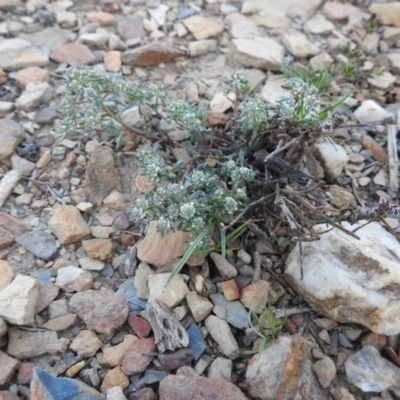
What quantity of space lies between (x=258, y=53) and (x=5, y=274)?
2011 millimetres

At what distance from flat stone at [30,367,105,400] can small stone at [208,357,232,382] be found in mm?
437

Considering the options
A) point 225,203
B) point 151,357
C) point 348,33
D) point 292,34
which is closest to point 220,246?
point 225,203

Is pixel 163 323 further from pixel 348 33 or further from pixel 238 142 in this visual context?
pixel 348 33

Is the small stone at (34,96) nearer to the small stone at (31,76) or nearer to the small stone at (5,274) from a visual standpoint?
the small stone at (31,76)

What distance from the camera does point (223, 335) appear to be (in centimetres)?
211

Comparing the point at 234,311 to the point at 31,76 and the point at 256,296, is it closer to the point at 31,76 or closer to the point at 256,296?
the point at 256,296

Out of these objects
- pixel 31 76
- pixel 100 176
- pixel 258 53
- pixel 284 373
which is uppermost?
pixel 258 53

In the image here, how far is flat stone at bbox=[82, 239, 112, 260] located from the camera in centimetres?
232

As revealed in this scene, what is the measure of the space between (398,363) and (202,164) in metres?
1.19

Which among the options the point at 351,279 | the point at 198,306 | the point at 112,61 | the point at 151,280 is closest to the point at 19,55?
the point at 112,61

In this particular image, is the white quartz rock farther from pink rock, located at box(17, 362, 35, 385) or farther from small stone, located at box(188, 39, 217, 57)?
small stone, located at box(188, 39, 217, 57)

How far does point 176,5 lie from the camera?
3570 mm

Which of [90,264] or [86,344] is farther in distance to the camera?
[90,264]

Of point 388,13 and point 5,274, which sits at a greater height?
point 388,13
